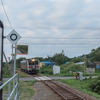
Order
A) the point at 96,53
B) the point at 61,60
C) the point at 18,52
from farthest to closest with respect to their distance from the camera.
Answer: the point at 96,53 → the point at 61,60 → the point at 18,52

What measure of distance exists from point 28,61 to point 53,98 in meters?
23.3

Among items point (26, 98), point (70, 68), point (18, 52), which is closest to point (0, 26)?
point (18, 52)

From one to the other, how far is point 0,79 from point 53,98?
5.68 m

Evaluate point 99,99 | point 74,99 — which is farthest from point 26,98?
point 99,99

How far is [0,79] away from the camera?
5285 mm

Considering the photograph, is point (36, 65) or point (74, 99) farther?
point (36, 65)

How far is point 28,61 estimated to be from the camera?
109ft

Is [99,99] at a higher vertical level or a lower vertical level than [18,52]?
lower

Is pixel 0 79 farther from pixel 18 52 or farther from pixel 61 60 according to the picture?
pixel 61 60

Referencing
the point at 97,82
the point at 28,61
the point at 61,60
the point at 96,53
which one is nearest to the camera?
the point at 97,82

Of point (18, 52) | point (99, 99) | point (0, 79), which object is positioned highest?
point (18, 52)

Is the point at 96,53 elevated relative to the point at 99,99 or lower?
elevated

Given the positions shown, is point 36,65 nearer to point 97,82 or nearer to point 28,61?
point 28,61

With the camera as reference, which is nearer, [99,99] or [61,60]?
[99,99]
